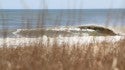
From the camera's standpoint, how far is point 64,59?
4.29 metres

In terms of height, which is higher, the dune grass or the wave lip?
the dune grass

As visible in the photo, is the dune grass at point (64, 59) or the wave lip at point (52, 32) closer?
the dune grass at point (64, 59)

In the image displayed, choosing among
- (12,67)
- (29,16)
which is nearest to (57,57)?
(12,67)

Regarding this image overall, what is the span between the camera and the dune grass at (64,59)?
3.75m

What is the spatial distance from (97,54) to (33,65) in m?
1.21

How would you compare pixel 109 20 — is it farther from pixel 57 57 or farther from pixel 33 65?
pixel 33 65

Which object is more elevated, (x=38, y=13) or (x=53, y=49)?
(x=38, y=13)

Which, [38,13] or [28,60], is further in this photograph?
[38,13]

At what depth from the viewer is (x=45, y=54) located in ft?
15.1

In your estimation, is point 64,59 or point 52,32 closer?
point 64,59

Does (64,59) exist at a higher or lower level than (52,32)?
higher

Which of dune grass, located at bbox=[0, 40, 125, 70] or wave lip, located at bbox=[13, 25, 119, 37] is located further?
wave lip, located at bbox=[13, 25, 119, 37]

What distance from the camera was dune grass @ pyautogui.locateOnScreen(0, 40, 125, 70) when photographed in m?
3.75

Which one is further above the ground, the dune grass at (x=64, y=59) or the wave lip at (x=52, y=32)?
the dune grass at (x=64, y=59)
